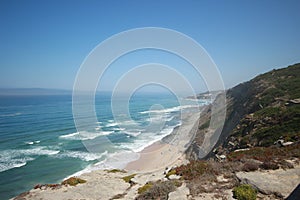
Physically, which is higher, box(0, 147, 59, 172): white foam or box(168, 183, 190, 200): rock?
box(168, 183, 190, 200): rock

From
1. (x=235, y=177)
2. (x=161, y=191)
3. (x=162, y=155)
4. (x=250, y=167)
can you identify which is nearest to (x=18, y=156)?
(x=162, y=155)

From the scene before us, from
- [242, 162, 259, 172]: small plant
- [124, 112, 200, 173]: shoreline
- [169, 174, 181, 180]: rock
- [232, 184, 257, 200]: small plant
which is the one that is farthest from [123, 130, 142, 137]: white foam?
[232, 184, 257, 200]: small plant

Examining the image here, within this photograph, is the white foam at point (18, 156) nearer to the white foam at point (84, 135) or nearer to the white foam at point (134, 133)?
the white foam at point (84, 135)

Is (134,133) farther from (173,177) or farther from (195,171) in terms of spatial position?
(195,171)

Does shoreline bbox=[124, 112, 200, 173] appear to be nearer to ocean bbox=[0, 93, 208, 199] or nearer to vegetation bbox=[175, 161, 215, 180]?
ocean bbox=[0, 93, 208, 199]

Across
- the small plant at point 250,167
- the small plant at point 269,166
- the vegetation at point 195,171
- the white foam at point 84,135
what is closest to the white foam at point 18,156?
the white foam at point 84,135

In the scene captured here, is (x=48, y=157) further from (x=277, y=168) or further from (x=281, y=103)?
(x=281, y=103)

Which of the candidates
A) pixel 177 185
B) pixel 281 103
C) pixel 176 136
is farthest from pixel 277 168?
pixel 176 136
